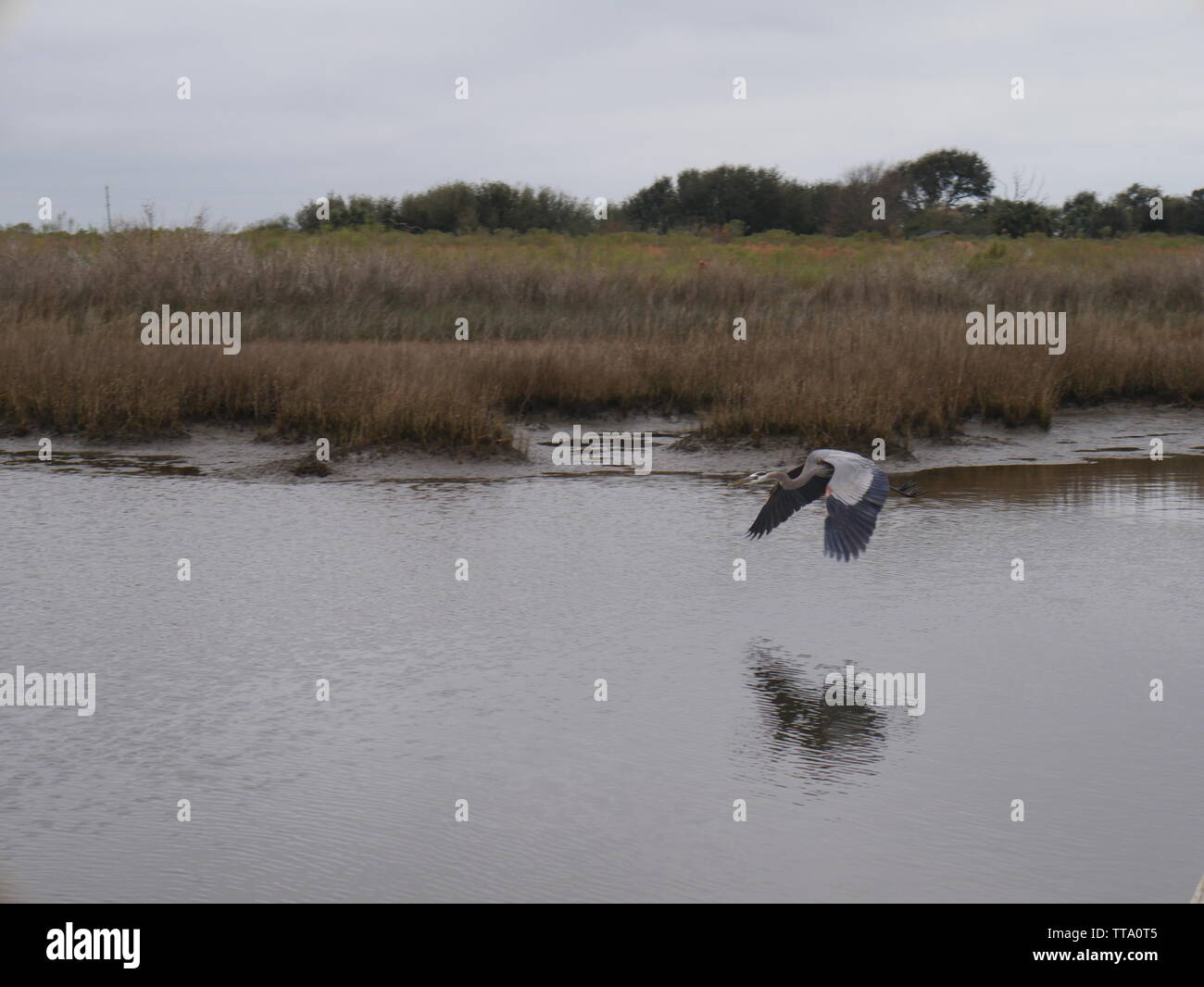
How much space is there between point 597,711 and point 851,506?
7.16 ft

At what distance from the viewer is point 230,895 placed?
435 cm

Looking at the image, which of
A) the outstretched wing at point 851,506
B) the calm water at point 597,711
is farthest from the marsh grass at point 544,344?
the outstretched wing at point 851,506

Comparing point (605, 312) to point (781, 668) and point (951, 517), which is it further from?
point (781, 668)

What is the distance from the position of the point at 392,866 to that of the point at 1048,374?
11.8 metres

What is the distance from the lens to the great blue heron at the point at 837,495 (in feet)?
24.5

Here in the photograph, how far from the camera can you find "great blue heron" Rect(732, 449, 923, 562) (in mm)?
7465

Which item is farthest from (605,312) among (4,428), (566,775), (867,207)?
(867,207)
